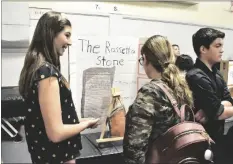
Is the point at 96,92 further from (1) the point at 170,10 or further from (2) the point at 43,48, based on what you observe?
(1) the point at 170,10

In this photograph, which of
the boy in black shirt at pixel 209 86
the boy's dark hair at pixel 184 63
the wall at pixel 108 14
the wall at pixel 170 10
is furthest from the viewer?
the boy's dark hair at pixel 184 63

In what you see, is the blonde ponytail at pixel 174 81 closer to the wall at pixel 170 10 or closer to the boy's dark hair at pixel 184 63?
the boy's dark hair at pixel 184 63

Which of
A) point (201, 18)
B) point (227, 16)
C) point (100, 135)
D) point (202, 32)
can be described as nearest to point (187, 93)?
point (202, 32)

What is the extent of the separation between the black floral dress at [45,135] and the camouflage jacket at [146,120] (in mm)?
237

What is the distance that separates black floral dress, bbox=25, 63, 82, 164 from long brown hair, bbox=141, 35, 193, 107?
373 mm

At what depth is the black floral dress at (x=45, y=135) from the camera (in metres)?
1.04

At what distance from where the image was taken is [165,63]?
43.7 inches

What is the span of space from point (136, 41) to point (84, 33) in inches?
13.1

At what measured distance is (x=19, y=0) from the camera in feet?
4.13

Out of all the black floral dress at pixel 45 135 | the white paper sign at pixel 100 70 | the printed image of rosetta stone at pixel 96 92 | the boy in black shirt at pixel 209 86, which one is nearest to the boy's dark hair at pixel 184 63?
the boy in black shirt at pixel 209 86

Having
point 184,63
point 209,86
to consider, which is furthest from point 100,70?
point 209,86

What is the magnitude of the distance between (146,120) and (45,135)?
0.40m

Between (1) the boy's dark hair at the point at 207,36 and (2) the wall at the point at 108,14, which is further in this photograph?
(1) the boy's dark hair at the point at 207,36

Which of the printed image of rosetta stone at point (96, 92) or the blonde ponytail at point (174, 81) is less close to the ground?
the blonde ponytail at point (174, 81)
